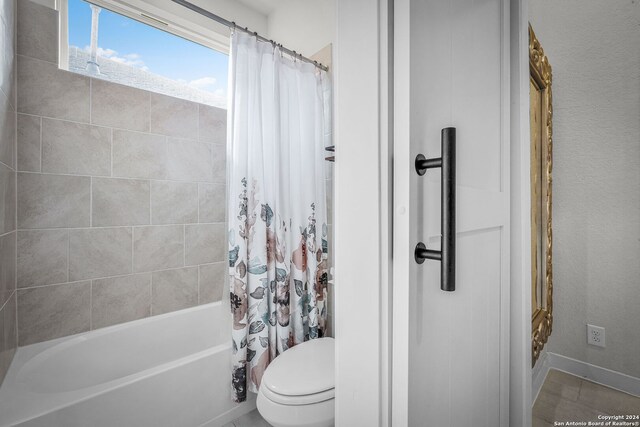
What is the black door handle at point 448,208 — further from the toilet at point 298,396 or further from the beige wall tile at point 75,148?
the beige wall tile at point 75,148

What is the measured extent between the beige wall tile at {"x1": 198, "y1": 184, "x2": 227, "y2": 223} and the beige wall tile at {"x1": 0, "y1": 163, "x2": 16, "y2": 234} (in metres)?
0.84

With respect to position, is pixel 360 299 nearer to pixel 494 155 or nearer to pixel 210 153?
pixel 494 155

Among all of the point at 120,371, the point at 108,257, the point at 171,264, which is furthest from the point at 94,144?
the point at 120,371

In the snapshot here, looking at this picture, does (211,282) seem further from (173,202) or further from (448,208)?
(448,208)

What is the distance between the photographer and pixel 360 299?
1.67 feet

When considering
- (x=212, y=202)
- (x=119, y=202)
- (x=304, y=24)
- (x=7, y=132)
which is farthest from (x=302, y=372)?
(x=304, y=24)

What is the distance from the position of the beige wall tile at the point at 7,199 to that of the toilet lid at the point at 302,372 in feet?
3.85

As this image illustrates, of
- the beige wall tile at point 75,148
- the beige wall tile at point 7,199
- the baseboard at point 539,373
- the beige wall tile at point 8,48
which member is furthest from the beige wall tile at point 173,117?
the baseboard at point 539,373

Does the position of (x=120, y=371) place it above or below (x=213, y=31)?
below

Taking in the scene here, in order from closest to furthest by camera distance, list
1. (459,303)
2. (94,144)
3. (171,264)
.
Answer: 1. (459,303)
2. (94,144)
3. (171,264)

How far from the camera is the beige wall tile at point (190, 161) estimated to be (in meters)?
1.78

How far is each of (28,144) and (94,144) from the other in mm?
249

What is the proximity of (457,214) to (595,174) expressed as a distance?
4.97ft

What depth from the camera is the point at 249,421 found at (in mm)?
1521
